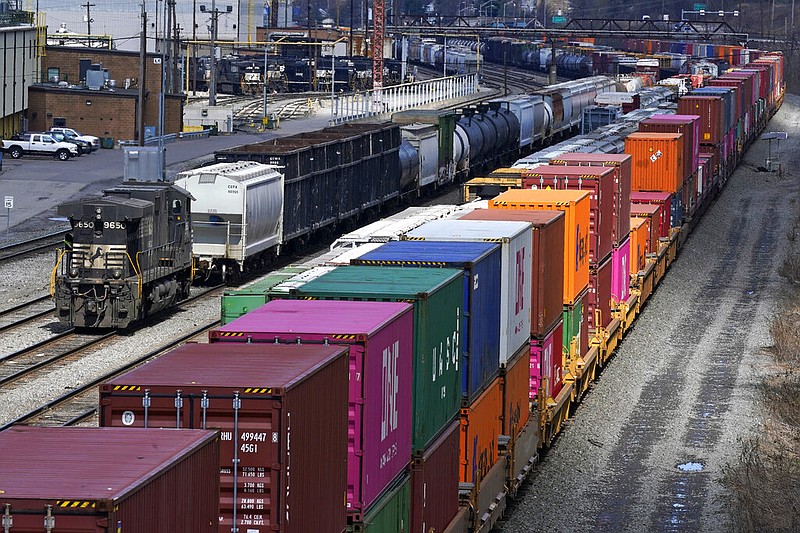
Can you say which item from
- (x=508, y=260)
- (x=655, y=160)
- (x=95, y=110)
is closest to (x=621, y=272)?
(x=655, y=160)

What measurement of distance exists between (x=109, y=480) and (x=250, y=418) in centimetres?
220

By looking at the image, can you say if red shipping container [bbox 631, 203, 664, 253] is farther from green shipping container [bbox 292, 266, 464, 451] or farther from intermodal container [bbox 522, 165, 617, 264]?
green shipping container [bbox 292, 266, 464, 451]

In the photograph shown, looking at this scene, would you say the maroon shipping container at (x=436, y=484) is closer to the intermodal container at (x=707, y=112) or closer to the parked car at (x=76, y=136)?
the intermodal container at (x=707, y=112)

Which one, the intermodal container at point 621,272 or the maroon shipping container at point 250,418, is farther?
the intermodal container at point 621,272

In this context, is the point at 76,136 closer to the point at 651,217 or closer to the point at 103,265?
the point at 651,217

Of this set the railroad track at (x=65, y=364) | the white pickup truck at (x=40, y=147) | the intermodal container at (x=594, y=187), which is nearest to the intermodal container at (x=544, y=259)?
the intermodal container at (x=594, y=187)

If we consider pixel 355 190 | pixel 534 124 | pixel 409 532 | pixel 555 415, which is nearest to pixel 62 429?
pixel 409 532

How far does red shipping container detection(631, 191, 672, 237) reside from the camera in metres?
41.2

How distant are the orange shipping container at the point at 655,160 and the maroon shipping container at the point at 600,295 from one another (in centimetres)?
1153

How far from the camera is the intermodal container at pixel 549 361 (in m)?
22.3

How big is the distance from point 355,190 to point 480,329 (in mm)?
30205

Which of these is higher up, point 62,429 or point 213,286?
point 62,429

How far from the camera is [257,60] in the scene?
393ft

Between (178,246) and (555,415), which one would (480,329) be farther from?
(178,246)
